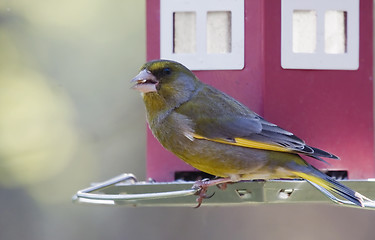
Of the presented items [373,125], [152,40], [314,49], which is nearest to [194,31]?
[152,40]

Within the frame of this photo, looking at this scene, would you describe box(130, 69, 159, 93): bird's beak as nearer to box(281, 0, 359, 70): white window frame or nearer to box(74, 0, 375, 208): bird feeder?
box(74, 0, 375, 208): bird feeder

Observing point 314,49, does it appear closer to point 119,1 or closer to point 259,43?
point 259,43

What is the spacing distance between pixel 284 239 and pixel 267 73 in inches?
124

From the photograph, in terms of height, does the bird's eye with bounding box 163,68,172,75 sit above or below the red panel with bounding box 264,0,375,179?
above

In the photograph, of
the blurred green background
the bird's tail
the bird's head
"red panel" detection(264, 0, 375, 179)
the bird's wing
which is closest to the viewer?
the bird's tail

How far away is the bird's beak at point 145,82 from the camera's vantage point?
5.87 metres

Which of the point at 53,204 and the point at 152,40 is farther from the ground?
the point at 152,40

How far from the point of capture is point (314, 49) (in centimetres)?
638

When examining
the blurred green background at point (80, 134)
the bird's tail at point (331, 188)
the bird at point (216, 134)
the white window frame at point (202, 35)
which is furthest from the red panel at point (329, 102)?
the blurred green background at point (80, 134)

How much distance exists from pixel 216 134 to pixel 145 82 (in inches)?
17.3

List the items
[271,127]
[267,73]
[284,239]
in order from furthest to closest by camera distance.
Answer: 1. [284,239]
2. [267,73]
3. [271,127]

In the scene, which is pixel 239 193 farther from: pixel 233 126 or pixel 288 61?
pixel 288 61

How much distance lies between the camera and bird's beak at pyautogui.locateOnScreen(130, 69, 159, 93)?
587cm

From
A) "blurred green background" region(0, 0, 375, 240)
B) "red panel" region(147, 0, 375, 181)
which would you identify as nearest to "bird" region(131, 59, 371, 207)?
"red panel" region(147, 0, 375, 181)
